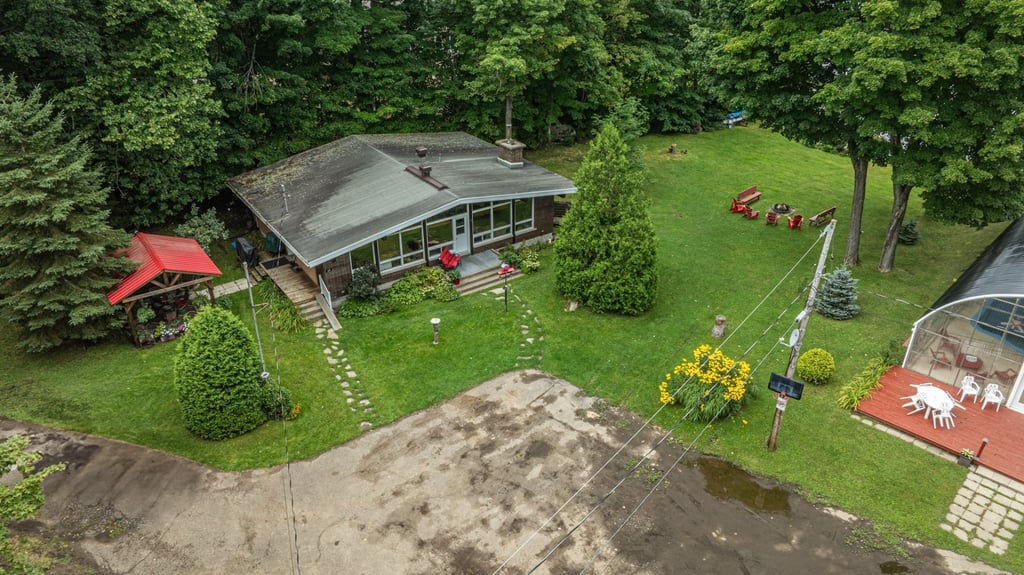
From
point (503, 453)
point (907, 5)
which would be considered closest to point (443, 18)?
point (907, 5)

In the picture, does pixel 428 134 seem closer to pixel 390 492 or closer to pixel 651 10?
pixel 651 10

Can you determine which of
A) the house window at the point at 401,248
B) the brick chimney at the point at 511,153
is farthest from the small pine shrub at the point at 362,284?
the brick chimney at the point at 511,153

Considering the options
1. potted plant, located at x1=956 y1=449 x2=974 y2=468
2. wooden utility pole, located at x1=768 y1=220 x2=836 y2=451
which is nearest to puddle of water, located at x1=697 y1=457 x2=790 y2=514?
wooden utility pole, located at x1=768 y1=220 x2=836 y2=451

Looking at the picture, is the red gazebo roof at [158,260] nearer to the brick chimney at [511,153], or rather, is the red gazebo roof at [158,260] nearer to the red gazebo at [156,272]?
the red gazebo at [156,272]

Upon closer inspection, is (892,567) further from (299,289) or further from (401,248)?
(299,289)

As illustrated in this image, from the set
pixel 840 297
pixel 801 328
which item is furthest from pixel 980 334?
pixel 801 328

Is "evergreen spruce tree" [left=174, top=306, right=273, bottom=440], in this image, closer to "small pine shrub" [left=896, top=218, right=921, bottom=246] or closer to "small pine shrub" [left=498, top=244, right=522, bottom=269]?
"small pine shrub" [left=498, top=244, right=522, bottom=269]
